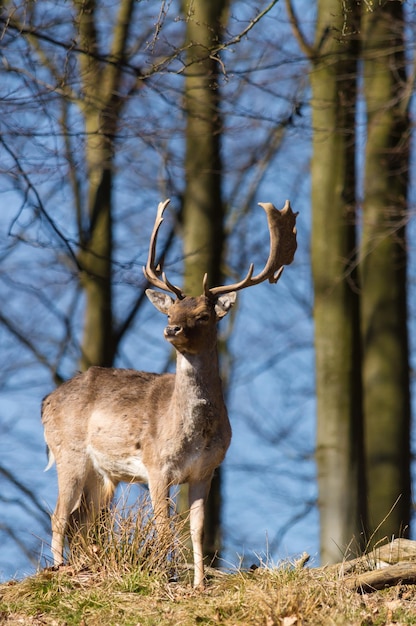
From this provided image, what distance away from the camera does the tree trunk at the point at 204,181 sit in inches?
524

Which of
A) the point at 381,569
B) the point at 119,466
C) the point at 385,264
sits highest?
the point at 385,264

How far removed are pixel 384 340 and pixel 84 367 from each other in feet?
12.1

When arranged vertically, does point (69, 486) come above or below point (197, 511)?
above

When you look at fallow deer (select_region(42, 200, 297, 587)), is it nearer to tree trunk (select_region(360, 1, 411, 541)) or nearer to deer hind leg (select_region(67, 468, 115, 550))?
deer hind leg (select_region(67, 468, 115, 550))

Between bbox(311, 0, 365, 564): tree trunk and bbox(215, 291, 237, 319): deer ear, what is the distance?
15.5 feet

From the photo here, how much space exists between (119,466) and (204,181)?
18.2 feet

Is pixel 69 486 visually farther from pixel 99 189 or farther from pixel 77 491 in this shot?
pixel 99 189

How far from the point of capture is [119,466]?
9.03 m

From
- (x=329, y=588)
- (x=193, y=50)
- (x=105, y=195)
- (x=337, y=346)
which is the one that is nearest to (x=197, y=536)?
(x=329, y=588)

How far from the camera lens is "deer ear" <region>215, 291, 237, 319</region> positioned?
28.2 feet

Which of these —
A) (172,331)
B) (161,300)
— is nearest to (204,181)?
(161,300)

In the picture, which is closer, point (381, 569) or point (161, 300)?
point (381, 569)

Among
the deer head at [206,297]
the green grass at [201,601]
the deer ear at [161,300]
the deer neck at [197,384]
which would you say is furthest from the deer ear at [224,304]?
the green grass at [201,601]

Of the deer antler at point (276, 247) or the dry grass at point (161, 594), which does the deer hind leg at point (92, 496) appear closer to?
the dry grass at point (161, 594)
